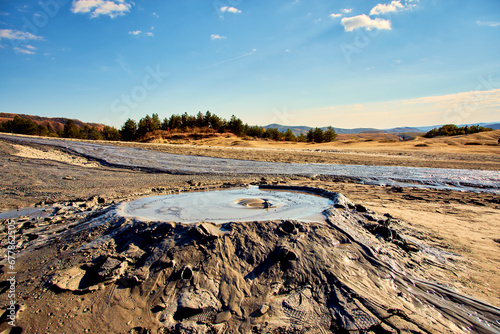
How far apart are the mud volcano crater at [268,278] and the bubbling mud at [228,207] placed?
0.20m

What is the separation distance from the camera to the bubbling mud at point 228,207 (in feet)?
13.6

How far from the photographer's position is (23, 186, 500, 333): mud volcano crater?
98.0 inches

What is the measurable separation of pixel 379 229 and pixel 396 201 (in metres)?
3.58

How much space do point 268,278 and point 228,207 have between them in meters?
2.20

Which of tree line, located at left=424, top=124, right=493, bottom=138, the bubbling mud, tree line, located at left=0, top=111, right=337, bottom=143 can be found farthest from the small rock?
tree line, located at left=424, top=124, right=493, bottom=138

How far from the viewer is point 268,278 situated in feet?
9.55

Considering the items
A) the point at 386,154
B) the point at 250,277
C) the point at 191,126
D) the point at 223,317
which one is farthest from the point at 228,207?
the point at 191,126

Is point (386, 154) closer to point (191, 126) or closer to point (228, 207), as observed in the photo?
point (228, 207)

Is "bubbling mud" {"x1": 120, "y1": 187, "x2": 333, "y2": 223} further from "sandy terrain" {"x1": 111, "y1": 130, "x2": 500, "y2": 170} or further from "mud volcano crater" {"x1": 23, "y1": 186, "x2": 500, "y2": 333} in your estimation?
"sandy terrain" {"x1": 111, "y1": 130, "x2": 500, "y2": 170}

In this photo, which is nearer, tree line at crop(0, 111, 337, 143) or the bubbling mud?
the bubbling mud

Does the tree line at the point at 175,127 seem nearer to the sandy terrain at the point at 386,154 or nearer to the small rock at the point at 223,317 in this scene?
the sandy terrain at the point at 386,154

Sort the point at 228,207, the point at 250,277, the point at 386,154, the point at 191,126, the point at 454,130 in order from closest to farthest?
the point at 250,277, the point at 228,207, the point at 386,154, the point at 454,130, the point at 191,126

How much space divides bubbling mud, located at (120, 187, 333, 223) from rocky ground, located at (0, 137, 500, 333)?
402mm

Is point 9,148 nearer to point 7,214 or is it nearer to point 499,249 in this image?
point 7,214
